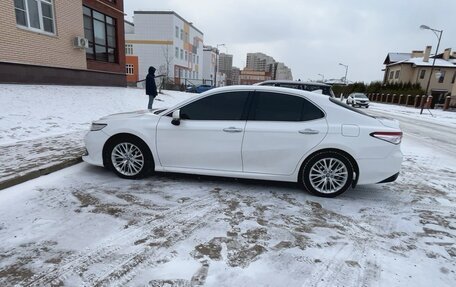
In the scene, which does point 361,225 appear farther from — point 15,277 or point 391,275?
point 15,277

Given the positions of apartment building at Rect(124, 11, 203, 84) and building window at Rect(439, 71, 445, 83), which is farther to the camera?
building window at Rect(439, 71, 445, 83)

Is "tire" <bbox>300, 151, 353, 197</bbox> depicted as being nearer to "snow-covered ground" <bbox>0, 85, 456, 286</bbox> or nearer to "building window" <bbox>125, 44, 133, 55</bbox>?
"snow-covered ground" <bbox>0, 85, 456, 286</bbox>

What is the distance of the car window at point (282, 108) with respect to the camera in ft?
14.7

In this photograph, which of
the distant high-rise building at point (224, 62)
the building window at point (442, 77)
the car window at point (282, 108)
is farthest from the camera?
the distant high-rise building at point (224, 62)

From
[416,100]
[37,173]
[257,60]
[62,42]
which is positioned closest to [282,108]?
[37,173]

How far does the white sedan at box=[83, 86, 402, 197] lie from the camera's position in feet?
14.2

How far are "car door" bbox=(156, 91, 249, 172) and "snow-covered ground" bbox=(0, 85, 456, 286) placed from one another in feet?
1.41

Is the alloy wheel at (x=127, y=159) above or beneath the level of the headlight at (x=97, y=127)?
beneath

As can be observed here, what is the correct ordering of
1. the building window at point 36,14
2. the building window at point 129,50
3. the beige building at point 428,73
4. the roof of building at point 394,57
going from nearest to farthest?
the building window at point 36,14, the building window at point 129,50, the beige building at point 428,73, the roof of building at point 394,57

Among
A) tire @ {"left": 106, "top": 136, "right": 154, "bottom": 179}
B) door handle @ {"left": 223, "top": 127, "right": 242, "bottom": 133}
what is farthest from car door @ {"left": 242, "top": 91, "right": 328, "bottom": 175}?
tire @ {"left": 106, "top": 136, "right": 154, "bottom": 179}

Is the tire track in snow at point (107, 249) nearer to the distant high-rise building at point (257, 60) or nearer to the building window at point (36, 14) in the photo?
the building window at point (36, 14)

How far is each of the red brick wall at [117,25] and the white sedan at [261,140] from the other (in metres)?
13.5

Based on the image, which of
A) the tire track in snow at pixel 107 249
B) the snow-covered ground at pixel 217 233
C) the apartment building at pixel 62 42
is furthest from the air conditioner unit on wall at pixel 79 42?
the tire track in snow at pixel 107 249

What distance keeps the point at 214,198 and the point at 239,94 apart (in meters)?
1.68
